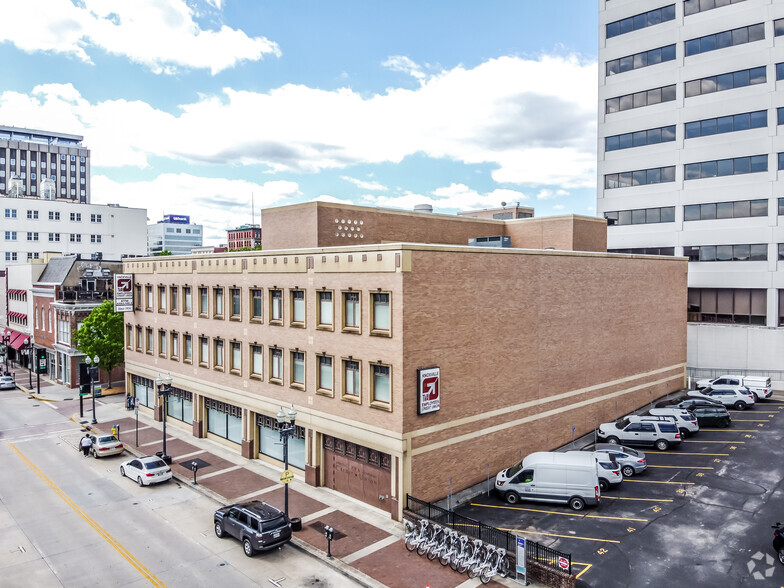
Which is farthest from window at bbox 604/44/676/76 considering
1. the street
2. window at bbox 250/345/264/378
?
the street

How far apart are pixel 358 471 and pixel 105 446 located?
18.3m

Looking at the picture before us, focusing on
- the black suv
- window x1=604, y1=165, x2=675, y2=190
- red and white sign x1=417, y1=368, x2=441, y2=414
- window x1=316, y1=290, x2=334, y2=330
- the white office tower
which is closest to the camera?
the black suv

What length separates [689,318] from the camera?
2291 inches

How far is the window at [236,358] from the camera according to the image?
3688 centimetres

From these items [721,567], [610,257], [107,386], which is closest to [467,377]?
[721,567]

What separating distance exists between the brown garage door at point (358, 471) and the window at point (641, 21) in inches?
2189

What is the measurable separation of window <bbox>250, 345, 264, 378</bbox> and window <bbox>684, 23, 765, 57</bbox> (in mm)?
51678

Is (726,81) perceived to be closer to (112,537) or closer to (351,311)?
(351,311)

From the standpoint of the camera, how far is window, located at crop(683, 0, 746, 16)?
54.8 meters

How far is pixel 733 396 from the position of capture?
4494cm

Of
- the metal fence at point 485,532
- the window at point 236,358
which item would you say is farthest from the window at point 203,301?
the metal fence at point 485,532

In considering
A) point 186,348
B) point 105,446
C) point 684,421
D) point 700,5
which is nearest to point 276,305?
point 186,348

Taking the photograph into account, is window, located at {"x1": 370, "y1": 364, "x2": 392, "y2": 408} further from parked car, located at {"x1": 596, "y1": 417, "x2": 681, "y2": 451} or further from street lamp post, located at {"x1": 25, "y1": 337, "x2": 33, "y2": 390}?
street lamp post, located at {"x1": 25, "y1": 337, "x2": 33, "y2": 390}

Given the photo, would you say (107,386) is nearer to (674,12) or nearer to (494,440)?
(494,440)
